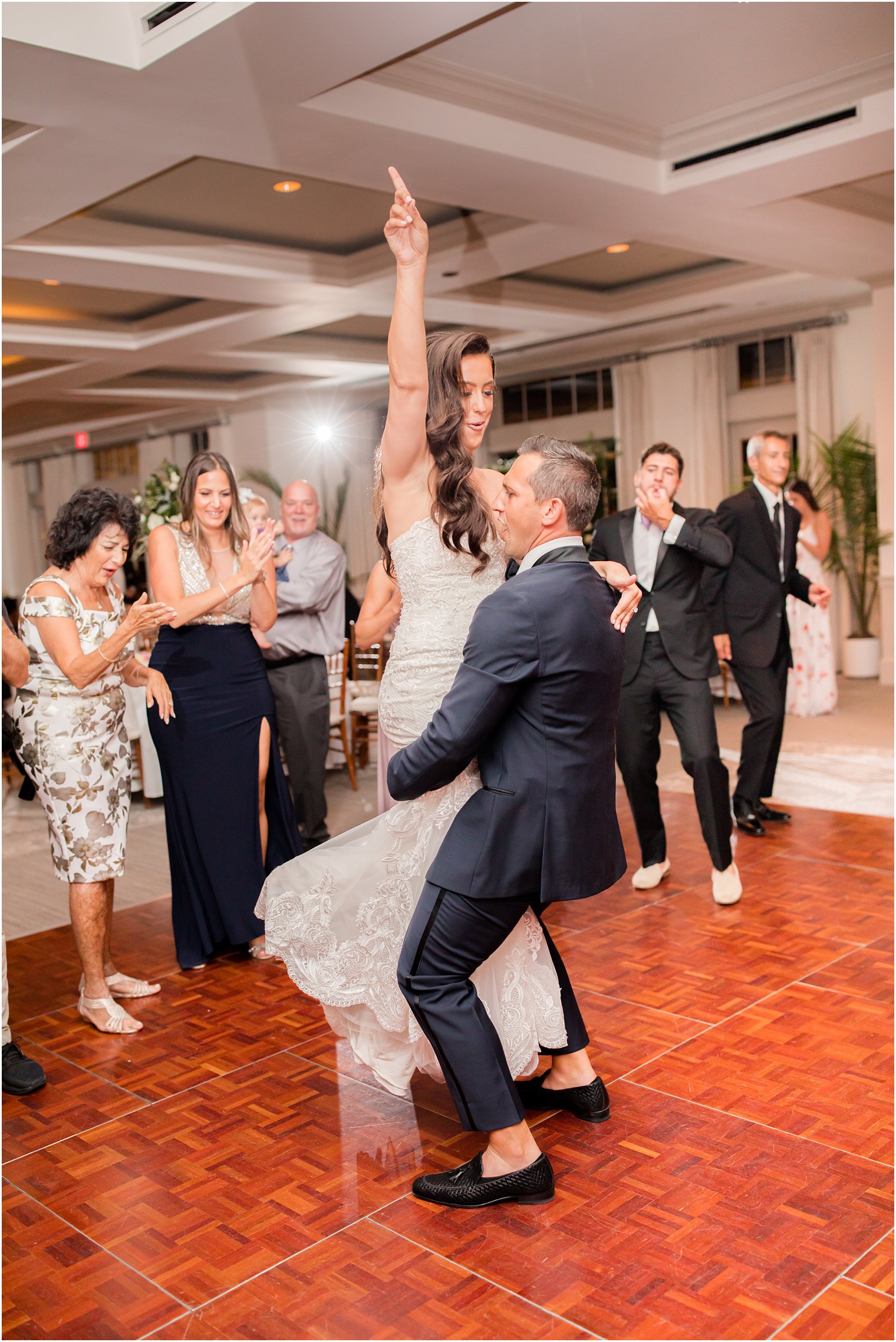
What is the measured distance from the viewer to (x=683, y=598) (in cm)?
433

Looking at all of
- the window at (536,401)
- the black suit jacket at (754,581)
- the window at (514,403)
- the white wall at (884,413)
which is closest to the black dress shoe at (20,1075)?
the black suit jacket at (754,581)

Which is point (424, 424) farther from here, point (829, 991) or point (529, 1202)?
point (829, 991)

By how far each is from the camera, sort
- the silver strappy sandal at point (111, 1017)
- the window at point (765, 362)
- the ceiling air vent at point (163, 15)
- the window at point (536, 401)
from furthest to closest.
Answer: the window at point (536, 401), the window at point (765, 362), the ceiling air vent at point (163, 15), the silver strappy sandal at point (111, 1017)

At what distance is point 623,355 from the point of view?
1297 centimetres

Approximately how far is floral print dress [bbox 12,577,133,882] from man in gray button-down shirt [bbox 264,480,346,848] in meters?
1.69

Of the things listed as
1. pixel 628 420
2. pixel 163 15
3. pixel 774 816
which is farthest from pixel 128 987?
pixel 628 420

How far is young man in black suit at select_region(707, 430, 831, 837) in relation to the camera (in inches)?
208

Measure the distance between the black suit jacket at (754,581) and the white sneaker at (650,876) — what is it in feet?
3.95

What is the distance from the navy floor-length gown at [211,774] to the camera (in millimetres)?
3908

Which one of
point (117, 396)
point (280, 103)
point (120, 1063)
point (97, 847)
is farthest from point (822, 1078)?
point (117, 396)

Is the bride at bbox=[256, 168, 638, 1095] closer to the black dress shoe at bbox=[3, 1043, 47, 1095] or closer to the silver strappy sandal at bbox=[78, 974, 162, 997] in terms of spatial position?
the black dress shoe at bbox=[3, 1043, 47, 1095]

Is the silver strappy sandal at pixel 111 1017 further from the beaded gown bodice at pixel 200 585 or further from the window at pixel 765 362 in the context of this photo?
the window at pixel 765 362

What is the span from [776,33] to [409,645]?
14.4 feet

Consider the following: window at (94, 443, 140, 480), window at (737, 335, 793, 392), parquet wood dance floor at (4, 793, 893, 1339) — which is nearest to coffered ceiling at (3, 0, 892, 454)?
window at (737, 335, 793, 392)
